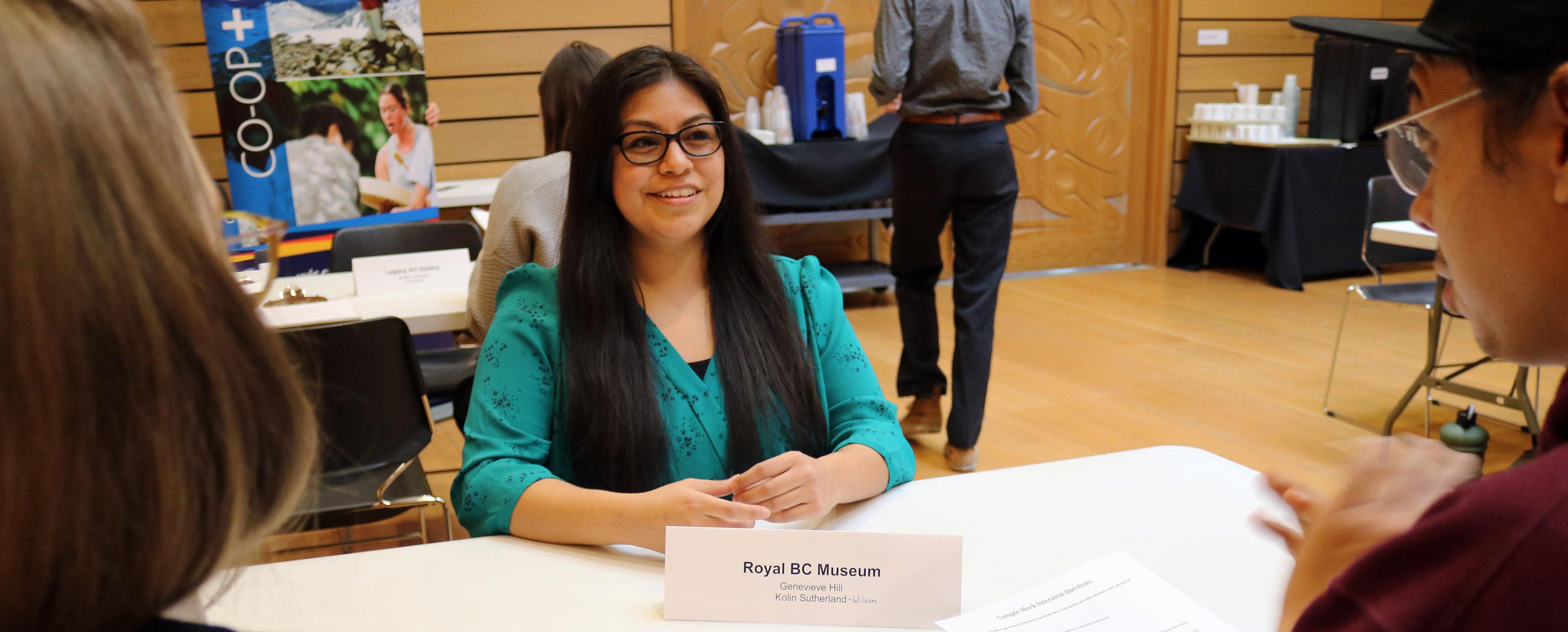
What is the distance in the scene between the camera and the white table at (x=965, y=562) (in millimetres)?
1063

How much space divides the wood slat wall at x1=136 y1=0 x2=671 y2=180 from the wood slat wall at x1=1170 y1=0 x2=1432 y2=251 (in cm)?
336

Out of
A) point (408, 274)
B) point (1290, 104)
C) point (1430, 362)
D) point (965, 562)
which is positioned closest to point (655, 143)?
point (965, 562)

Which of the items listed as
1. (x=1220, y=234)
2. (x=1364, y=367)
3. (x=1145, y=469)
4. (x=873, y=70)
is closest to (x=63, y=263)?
(x=1145, y=469)

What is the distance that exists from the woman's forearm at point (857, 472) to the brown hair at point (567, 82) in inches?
62.6

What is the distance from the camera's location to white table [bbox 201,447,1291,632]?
41.9 inches

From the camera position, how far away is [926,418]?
375 centimetres

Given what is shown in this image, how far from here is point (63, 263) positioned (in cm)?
42

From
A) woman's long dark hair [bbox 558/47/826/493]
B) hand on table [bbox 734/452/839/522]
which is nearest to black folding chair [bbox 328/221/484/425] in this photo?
woman's long dark hair [bbox 558/47/826/493]

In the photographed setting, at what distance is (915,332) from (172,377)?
332cm

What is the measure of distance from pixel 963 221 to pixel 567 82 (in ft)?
4.54

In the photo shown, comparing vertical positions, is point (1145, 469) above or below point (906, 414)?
above

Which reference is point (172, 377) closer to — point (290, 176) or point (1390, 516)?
point (1390, 516)

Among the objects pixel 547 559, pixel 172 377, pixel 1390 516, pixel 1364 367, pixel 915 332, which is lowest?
pixel 1364 367

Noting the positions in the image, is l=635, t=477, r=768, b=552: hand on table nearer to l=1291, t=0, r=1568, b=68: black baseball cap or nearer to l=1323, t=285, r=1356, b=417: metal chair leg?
l=1291, t=0, r=1568, b=68: black baseball cap
